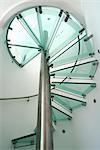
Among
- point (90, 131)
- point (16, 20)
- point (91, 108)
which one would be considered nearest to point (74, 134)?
point (90, 131)

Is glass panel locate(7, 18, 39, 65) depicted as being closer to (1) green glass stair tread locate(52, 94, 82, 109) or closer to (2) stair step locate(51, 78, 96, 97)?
(2) stair step locate(51, 78, 96, 97)

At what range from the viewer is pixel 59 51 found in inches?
107

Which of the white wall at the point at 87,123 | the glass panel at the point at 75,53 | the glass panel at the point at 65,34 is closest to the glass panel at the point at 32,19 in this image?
the glass panel at the point at 65,34

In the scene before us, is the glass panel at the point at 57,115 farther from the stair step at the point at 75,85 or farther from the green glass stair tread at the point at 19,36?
the green glass stair tread at the point at 19,36

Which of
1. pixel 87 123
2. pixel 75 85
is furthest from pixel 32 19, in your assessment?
pixel 87 123

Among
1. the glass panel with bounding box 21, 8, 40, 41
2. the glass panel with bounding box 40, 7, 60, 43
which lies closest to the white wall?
the glass panel with bounding box 40, 7, 60, 43

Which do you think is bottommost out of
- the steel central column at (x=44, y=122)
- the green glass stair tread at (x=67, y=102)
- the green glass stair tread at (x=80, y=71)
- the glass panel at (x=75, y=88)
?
the steel central column at (x=44, y=122)

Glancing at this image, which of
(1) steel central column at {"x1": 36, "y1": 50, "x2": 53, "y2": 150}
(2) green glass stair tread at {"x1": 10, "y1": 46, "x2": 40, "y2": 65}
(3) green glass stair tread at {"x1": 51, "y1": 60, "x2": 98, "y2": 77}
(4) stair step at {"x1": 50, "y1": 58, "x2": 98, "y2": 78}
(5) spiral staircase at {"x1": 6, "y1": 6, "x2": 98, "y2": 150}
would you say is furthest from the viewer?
(2) green glass stair tread at {"x1": 10, "y1": 46, "x2": 40, "y2": 65}

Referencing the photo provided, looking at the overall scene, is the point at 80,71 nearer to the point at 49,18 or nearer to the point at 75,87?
the point at 75,87

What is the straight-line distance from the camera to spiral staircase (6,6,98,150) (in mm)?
2506

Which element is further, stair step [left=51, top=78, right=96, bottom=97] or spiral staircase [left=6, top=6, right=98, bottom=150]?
stair step [left=51, top=78, right=96, bottom=97]

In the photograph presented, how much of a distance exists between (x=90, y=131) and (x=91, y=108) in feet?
1.10

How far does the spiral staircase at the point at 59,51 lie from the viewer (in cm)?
251

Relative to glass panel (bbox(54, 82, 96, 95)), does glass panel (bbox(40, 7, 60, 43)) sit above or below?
above
